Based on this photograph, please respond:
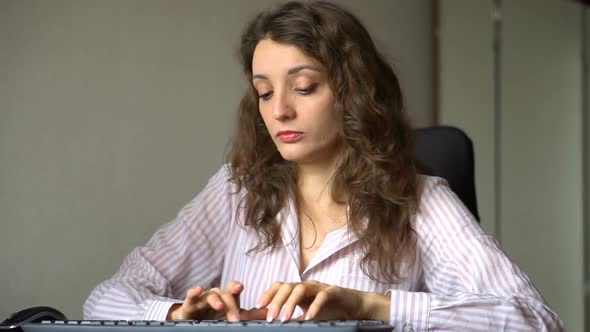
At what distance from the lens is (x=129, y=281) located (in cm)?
149

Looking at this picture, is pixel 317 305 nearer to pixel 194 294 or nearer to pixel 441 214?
pixel 194 294

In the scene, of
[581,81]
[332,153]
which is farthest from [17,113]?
[581,81]

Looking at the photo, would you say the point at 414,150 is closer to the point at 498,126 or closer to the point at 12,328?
the point at 12,328

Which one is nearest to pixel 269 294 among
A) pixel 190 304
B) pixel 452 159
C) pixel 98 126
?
pixel 190 304

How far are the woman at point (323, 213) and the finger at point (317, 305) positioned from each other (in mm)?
267

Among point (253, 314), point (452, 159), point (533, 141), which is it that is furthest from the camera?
point (533, 141)

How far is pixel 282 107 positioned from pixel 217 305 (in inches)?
18.7

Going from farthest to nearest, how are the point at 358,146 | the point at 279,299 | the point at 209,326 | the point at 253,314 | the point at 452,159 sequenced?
1. the point at 452,159
2. the point at 358,146
3. the point at 253,314
4. the point at 279,299
5. the point at 209,326

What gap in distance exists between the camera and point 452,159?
1.81 meters

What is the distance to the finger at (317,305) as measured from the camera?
0.99 metres

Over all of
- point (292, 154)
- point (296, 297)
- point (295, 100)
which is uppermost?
point (295, 100)

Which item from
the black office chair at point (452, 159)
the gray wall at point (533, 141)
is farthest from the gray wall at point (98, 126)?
the gray wall at point (533, 141)

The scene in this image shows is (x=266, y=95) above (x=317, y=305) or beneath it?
above

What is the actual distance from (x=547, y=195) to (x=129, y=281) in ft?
10.1
